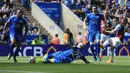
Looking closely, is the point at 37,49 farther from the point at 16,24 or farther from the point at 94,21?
the point at 16,24

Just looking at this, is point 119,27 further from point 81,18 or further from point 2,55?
point 81,18

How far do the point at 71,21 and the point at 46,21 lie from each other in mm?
2446

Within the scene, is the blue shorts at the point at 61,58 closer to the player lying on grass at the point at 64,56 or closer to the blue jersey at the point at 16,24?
the player lying on grass at the point at 64,56

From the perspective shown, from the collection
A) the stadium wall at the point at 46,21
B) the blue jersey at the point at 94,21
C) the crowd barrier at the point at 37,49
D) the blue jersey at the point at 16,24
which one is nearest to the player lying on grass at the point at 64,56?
the blue jersey at the point at 16,24

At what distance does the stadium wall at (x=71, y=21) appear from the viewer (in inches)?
1416

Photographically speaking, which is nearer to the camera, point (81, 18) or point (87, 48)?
point (87, 48)

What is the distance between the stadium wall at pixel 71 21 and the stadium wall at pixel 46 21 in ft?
6.33

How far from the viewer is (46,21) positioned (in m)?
34.5

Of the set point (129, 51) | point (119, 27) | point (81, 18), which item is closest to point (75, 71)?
point (119, 27)

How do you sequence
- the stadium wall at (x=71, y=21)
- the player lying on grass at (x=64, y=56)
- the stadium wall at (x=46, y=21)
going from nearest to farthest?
the player lying on grass at (x=64, y=56)
the stadium wall at (x=46, y=21)
the stadium wall at (x=71, y=21)

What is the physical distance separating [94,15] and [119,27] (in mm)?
1584

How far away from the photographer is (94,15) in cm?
2192

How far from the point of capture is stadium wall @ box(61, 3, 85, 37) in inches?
1416

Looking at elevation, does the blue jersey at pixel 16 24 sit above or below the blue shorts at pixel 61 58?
above
